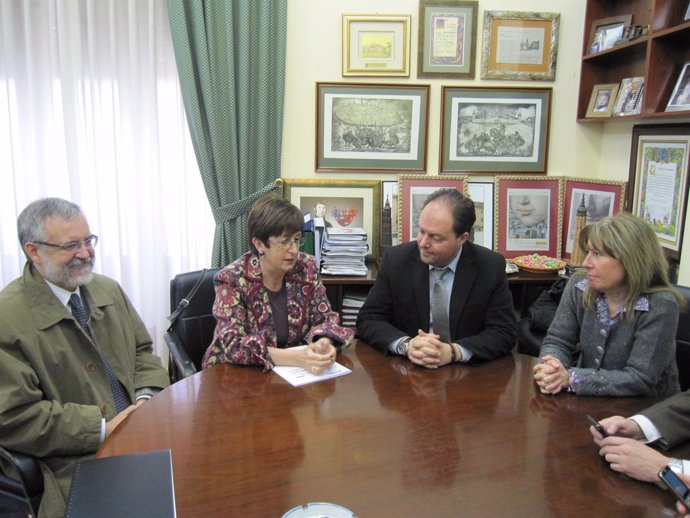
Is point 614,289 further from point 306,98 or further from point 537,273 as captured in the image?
point 306,98

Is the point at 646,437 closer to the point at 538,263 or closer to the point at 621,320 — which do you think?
the point at 621,320

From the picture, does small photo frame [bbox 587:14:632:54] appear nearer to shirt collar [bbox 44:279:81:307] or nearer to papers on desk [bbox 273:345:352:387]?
papers on desk [bbox 273:345:352:387]

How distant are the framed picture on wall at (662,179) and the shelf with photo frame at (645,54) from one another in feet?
0.47

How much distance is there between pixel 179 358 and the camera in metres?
2.11

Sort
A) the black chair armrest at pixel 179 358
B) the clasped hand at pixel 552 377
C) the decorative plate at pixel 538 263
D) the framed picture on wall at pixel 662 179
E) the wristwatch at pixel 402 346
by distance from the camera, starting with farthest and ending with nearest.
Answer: the decorative plate at pixel 538 263
the framed picture on wall at pixel 662 179
the black chair armrest at pixel 179 358
the wristwatch at pixel 402 346
the clasped hand at pixel 552 377

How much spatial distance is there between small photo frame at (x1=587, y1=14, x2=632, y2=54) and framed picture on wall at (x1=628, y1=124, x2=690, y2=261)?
0.51 m

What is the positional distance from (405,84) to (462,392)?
2.12 metres

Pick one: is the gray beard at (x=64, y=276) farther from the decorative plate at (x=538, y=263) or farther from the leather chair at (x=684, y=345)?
the decorative plate at (x=538, y=263)

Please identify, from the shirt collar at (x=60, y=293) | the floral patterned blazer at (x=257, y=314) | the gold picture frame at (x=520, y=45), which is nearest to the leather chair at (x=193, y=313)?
the floral patterned blazer at (x=257, y=314)

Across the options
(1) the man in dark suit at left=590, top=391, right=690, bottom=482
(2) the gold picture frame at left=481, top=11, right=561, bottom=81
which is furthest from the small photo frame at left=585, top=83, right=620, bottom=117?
(1) the man in dark suit at left=590, top=391, right=690, bottom=482

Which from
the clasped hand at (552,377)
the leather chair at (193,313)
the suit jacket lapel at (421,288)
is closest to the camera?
the clasped hand at (552,377)

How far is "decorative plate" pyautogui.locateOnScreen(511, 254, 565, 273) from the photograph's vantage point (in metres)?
3.05

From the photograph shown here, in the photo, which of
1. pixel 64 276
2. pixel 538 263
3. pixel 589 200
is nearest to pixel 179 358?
pixel 64 276

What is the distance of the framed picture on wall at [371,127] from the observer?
323 cm
